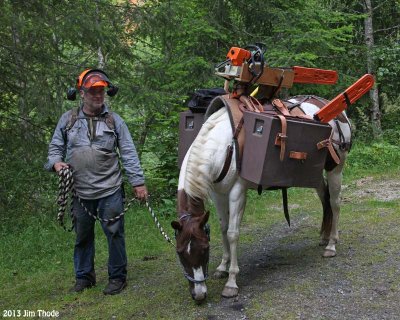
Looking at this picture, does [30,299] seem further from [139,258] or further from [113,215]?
[139,258]

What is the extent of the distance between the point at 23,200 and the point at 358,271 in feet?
15.1

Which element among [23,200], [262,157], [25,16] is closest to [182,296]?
[262,157]

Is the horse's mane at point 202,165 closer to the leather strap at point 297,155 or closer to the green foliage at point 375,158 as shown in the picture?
the leather strap at point 297,155

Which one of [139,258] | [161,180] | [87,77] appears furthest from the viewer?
[161,180]

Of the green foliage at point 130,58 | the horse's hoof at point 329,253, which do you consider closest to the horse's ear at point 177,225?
the horse's hoof at point 329,253

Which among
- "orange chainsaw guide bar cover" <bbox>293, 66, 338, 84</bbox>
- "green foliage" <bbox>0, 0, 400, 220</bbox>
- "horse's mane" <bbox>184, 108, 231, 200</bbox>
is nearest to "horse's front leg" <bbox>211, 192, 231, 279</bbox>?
"horse's mane" <bbox>184, 108, 231, 200</bbox>

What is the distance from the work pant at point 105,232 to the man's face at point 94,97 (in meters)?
0.82

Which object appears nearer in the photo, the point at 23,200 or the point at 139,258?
the point at 139,258

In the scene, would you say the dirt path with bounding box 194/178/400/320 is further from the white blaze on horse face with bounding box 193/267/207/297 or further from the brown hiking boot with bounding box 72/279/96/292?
the brown hiking boot with bounding box 72/279/96/292

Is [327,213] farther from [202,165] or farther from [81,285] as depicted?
[81,285]

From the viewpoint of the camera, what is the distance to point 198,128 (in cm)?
521

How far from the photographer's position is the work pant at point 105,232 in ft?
15.0

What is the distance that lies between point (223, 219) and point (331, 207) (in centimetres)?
150

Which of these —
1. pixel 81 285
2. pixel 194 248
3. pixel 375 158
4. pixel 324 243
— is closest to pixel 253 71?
A: pixel 194 248
